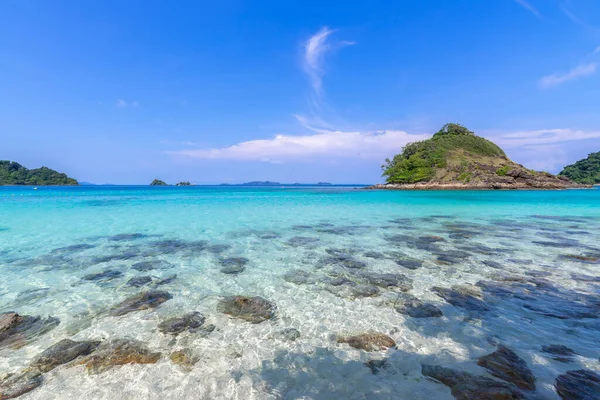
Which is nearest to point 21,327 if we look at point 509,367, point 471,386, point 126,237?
point 471,386

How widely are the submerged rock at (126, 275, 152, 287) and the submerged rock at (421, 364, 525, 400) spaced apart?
818cm

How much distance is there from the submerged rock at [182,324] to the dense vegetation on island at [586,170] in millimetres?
197074

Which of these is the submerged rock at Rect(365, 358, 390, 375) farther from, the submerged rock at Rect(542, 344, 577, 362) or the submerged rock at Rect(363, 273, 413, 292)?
the submerged rock at Rect(363, 273, 413, 292)

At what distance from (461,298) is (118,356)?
806cm

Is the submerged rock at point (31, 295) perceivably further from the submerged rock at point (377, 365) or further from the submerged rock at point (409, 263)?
the submerged rock at point (409, 263)

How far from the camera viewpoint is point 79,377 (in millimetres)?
4500

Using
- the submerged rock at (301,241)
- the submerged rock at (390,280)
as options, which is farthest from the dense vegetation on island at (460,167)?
the submerged rock at (390,280)

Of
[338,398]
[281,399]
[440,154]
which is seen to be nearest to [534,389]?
[338,398]

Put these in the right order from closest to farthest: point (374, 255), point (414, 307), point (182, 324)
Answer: point (182, 324) < point (414, 307) < point (374, 255)

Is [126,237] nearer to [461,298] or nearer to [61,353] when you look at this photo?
[61,353]

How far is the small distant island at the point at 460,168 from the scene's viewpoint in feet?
292

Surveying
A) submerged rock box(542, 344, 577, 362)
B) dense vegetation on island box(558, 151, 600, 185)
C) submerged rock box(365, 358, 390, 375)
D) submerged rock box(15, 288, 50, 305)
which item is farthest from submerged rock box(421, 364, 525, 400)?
dense vegetation on island box(558, 151, 600, 185)

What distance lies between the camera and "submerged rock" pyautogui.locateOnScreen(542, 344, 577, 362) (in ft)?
15.8

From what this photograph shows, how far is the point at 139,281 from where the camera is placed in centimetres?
887
